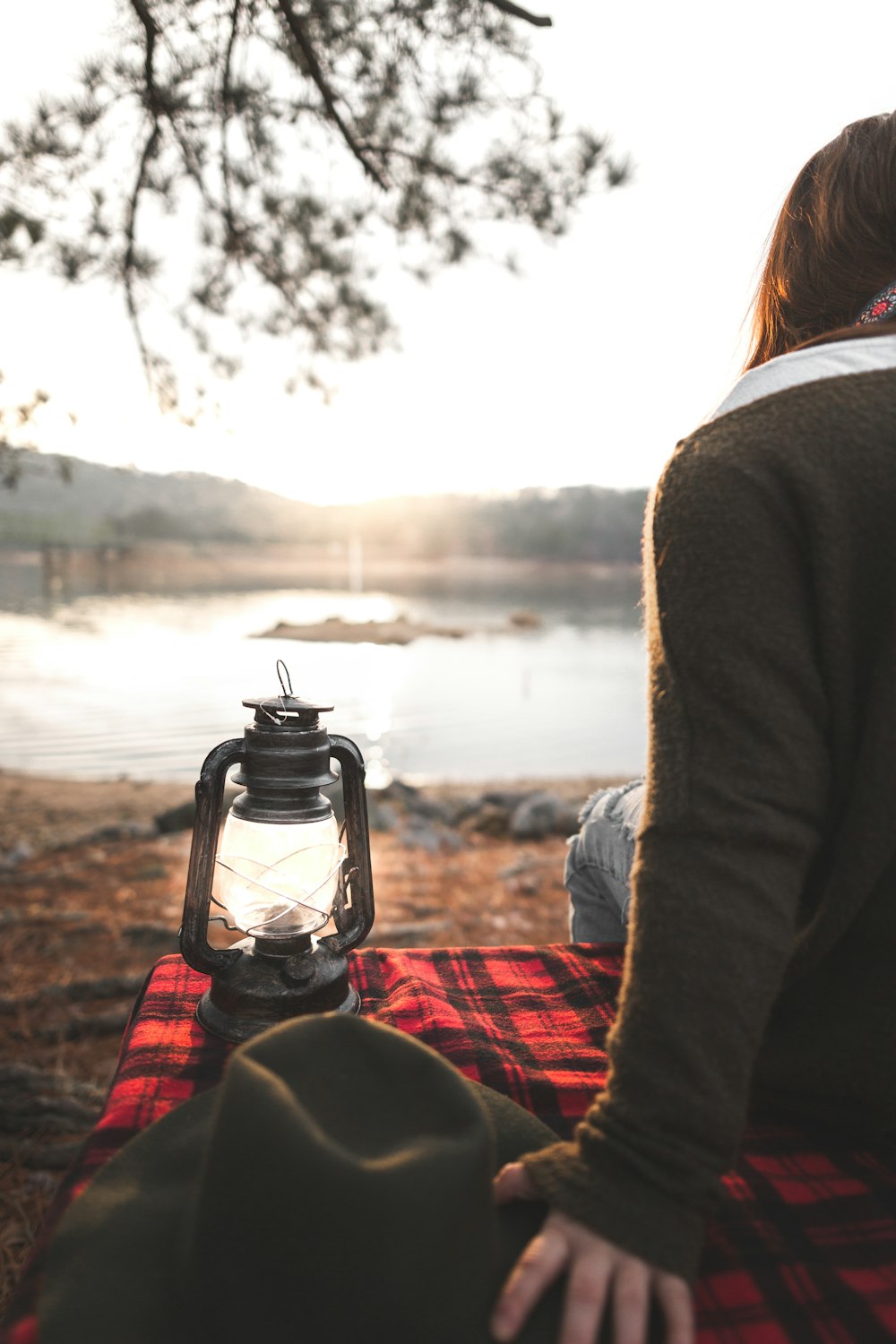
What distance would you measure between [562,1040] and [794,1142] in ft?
1.12

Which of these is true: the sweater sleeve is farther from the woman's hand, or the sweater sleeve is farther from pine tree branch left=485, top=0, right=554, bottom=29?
pine tree branch left=485, top=0, right=554, bottom=29

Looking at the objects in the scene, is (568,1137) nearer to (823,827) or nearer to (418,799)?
(823,827)

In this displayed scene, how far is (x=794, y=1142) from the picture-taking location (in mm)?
988

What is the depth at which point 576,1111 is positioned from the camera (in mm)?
1033

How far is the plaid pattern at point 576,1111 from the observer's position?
761 mm

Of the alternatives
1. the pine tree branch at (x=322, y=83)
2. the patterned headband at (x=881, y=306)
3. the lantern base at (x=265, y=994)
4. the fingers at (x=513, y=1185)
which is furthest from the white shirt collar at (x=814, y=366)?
the pine tree branch at (x=322, y=83)

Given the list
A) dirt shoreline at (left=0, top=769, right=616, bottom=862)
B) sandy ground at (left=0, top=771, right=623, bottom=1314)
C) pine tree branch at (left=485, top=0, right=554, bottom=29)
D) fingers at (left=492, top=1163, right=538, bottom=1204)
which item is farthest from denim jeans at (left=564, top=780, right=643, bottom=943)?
dirt shoreline at (left=0, top=769, right=616, bottom=862)

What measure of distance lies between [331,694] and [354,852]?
1084 centimetres

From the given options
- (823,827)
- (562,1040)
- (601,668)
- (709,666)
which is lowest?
(601,668)

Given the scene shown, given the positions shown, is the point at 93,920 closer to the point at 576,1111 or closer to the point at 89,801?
the point at 576,1111

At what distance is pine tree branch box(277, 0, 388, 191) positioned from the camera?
226 centimetres

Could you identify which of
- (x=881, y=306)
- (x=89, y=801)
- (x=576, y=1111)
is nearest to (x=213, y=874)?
(x=576, y=1111)

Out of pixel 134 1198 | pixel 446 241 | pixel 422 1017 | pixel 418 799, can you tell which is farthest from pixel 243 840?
pixel 418 799

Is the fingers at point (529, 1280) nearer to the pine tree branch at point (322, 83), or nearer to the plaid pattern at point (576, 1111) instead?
the plaid pattern at point (576, 1111)
